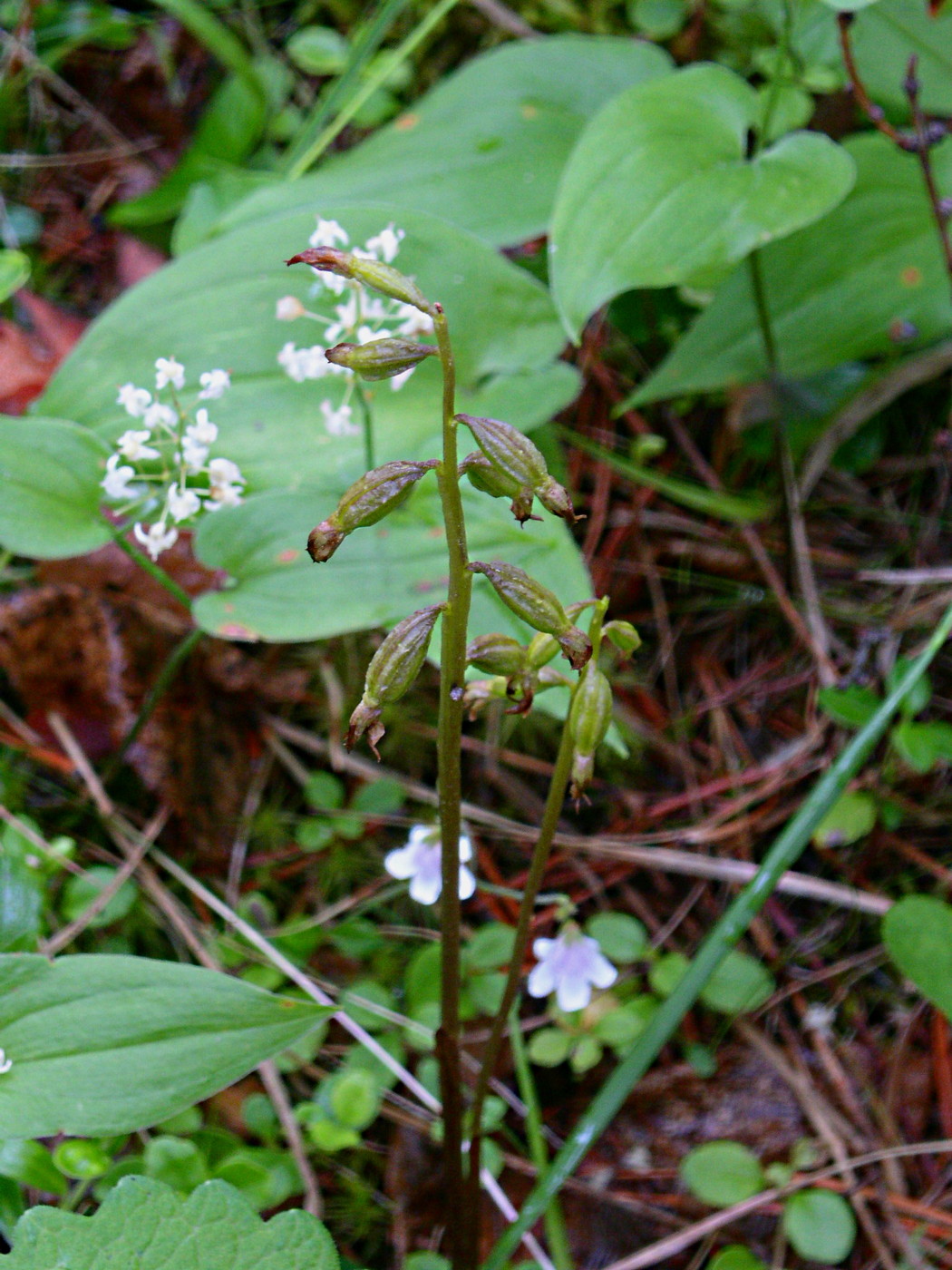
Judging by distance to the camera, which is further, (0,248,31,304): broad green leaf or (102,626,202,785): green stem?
(0,248,31,304): broad green leaf

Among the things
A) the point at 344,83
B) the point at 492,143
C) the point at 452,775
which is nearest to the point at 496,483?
the point at 452,775

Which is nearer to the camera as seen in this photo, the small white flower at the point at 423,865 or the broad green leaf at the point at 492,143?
the small white flower at the point at 423,865

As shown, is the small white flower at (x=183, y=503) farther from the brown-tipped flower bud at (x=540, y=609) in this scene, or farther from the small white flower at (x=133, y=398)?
the brown-tipped flower bud at (x=540, y=609)

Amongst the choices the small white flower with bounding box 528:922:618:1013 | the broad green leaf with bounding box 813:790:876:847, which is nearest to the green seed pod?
the small white flower with bounding box 528:922:618:1013

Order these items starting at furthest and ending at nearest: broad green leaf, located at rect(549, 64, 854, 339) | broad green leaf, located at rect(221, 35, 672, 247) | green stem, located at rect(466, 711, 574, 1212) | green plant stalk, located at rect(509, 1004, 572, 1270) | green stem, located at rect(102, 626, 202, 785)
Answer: broad green leaf, located at rect(221, 35, 672, 247) → green stem, located at rect(102, 626, 202, 785) → broad green leaf, located at rect(549, 64, 854, 339) → green plant stalk, located at rect(509, 1004, 572, 1270) → green stem, located at rect(466, 711, 574, 1212)

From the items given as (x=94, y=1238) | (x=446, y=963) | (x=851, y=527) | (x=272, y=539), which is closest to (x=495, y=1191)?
(x=446, y=963)

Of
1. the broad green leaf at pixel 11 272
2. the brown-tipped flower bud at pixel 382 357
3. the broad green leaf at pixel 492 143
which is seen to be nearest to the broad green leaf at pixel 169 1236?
the brown-tipped flower bud at pixel 382 357

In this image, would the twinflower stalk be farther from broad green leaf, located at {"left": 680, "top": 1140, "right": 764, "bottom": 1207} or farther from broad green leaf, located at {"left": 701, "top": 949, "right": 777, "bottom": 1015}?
broad green leaf, located at {"left": 701, "top": 949, "right": 777, "bottom": 1015}
